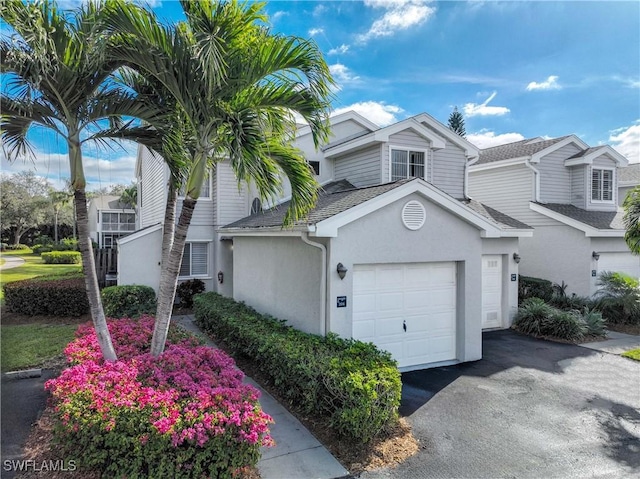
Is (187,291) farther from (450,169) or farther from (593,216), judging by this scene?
(593,216)

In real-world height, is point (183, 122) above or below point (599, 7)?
below

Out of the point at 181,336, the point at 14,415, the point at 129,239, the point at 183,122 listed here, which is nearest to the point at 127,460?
the point at 14,415

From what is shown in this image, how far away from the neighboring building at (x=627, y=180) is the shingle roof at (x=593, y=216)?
8.24 metres

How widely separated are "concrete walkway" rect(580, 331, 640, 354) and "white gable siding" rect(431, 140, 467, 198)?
651cm

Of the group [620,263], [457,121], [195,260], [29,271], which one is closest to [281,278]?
[195,260]

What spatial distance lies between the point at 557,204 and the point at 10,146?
61.9 feet

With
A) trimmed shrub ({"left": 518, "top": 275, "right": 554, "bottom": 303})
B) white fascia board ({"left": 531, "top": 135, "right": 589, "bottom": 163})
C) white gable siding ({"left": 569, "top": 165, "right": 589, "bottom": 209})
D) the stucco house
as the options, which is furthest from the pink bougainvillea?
white gable siding ({"left": 569, "top": 165, "right": 589, "bottom": 209})

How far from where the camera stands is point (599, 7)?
11.5 m

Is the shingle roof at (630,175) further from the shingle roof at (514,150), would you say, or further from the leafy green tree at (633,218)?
the leafy green tree at (633,218)

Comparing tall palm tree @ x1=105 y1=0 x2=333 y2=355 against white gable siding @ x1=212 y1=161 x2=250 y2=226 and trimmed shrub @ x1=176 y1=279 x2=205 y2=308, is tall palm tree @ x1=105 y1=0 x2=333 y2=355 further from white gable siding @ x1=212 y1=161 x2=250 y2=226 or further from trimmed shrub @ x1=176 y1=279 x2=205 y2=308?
trimmed shrub @ x1=176 y1=279 x2=205 y2=308

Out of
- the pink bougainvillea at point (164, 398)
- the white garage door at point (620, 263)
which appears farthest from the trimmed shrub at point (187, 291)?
the white garage door at point (620, 263)

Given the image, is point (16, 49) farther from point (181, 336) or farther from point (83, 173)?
point (181, 336)

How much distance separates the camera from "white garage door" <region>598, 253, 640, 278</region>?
1509 centimetres

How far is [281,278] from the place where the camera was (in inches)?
387
